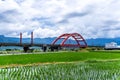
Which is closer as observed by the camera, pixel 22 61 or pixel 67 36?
pixel 22 61

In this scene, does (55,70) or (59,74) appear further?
(55,70)

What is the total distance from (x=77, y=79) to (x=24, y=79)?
4.24 meters

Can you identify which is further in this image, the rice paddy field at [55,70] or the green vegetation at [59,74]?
the rice paddy field at [55,70]

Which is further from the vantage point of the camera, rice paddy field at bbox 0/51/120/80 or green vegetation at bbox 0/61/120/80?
rice paddy field at bbox 0/51/120/80

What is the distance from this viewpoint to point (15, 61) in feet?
169

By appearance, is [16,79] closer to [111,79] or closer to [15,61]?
[111,79]

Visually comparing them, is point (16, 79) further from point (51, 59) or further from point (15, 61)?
point (51, 59)

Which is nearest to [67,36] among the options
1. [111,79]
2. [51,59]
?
[51,59]

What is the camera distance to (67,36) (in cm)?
18175

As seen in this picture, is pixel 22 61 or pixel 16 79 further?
pixel 22 61

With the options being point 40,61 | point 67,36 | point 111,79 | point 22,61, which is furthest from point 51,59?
point 67,36

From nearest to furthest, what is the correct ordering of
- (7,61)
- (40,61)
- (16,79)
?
(16,79) → (7,61) → (40,61)

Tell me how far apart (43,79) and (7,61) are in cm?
2852

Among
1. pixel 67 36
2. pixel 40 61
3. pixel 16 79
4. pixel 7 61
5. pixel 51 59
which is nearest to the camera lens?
pixel 16 79
